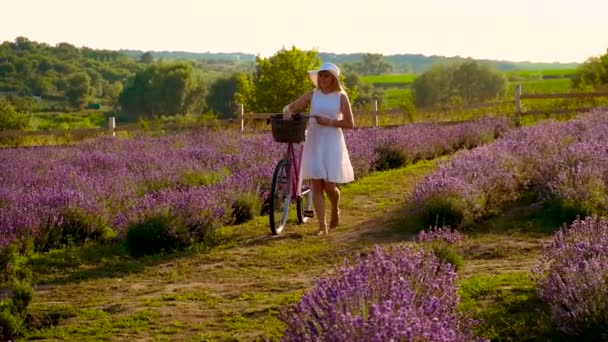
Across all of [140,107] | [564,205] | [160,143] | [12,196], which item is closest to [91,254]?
[12,196]

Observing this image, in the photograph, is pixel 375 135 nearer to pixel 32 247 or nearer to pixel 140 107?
pixel 32 247

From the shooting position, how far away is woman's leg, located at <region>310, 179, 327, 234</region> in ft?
29.7

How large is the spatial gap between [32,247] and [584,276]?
5.38m

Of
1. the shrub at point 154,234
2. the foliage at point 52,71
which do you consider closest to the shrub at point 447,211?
the shrub at point 154,234

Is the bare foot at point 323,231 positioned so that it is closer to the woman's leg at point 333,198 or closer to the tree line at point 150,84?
the woman's leg at point 333,198

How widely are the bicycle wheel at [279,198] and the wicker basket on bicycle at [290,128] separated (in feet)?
Answer: 1.33

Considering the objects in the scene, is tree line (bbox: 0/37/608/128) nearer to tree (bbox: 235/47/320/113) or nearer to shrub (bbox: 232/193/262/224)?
tree (bbox: 235/47/320/113)

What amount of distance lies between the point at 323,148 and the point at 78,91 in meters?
115

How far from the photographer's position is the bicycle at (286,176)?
886 centimetres

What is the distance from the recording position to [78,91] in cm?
A: 11894

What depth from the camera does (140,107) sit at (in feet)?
339

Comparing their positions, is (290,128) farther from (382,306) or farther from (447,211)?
(382,306)

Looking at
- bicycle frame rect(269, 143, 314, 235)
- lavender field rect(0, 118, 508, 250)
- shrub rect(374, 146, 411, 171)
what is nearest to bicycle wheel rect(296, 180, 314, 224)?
bicycle frame rect(269, 143, 314, 235)

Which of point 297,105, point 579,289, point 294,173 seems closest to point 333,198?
point 294,173
